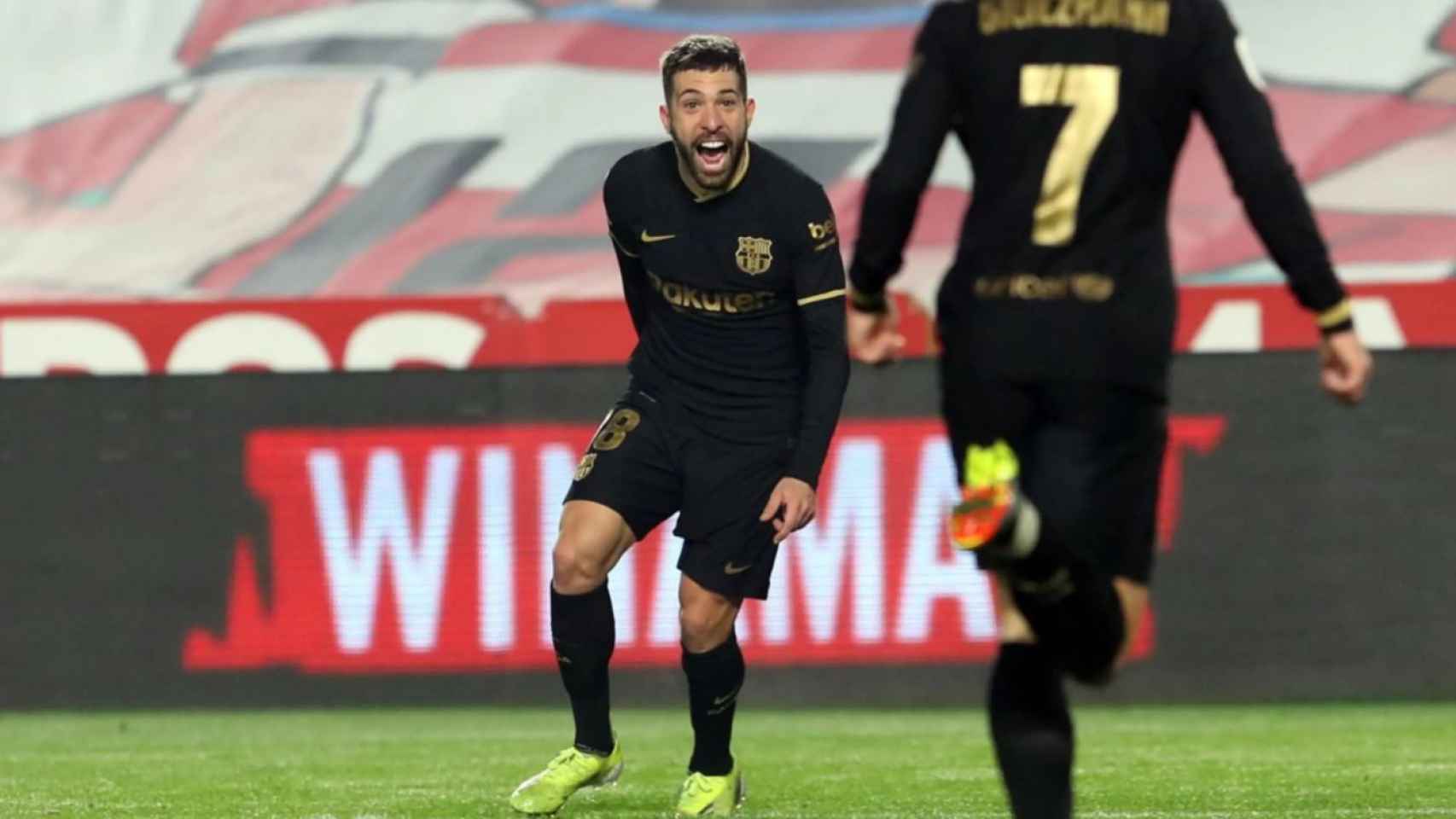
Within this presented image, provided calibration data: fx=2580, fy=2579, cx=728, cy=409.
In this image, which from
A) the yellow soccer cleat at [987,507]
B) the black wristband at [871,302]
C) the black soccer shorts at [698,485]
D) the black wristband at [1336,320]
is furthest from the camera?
the black soccer shorts at [698,485]

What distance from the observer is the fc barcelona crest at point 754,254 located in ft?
21.1

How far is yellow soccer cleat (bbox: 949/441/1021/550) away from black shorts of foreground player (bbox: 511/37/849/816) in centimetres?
221

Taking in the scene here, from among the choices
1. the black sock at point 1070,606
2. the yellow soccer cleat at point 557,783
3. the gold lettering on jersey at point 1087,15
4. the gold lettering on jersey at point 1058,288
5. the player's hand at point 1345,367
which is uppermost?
the gold lettering on jersey at point 1087,15

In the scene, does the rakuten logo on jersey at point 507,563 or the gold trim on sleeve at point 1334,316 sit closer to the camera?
the gold trim on sleeve at point 1334,316

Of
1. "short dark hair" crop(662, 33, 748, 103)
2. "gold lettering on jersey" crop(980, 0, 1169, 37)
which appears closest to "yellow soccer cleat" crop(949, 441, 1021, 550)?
"gold lettering on jersey" crop(980, 0, 1169, 37)

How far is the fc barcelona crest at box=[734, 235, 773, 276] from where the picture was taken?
6445mm

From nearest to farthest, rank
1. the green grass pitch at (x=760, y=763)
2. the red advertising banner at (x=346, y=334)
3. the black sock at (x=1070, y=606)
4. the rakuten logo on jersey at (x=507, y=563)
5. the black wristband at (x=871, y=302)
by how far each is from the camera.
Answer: the black sock at (x=1070, y=606) < the black wristband at (x=871, y=302) < the green grass pitch at (x=760, y=763) < the rakuten logo on jersey at (x=507, y=563) < the red advertising banner at (x=346, y=334)

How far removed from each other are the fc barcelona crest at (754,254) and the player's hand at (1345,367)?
2.34 m

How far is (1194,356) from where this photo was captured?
11203 millimetres

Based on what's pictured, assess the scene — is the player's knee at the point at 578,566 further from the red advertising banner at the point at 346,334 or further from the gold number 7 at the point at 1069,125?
the red advertising banner at the point at 346,334

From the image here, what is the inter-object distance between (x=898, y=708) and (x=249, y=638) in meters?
2.92

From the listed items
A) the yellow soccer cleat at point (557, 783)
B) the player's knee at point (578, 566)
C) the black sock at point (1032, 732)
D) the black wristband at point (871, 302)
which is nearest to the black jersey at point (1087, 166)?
the black wristband at point (871, 302)

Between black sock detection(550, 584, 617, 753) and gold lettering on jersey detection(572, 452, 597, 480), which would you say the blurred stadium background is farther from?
gold lettering on jersey detection(572, 452, 597, 480)

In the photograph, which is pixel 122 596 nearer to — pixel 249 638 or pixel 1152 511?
pixel 249 638
